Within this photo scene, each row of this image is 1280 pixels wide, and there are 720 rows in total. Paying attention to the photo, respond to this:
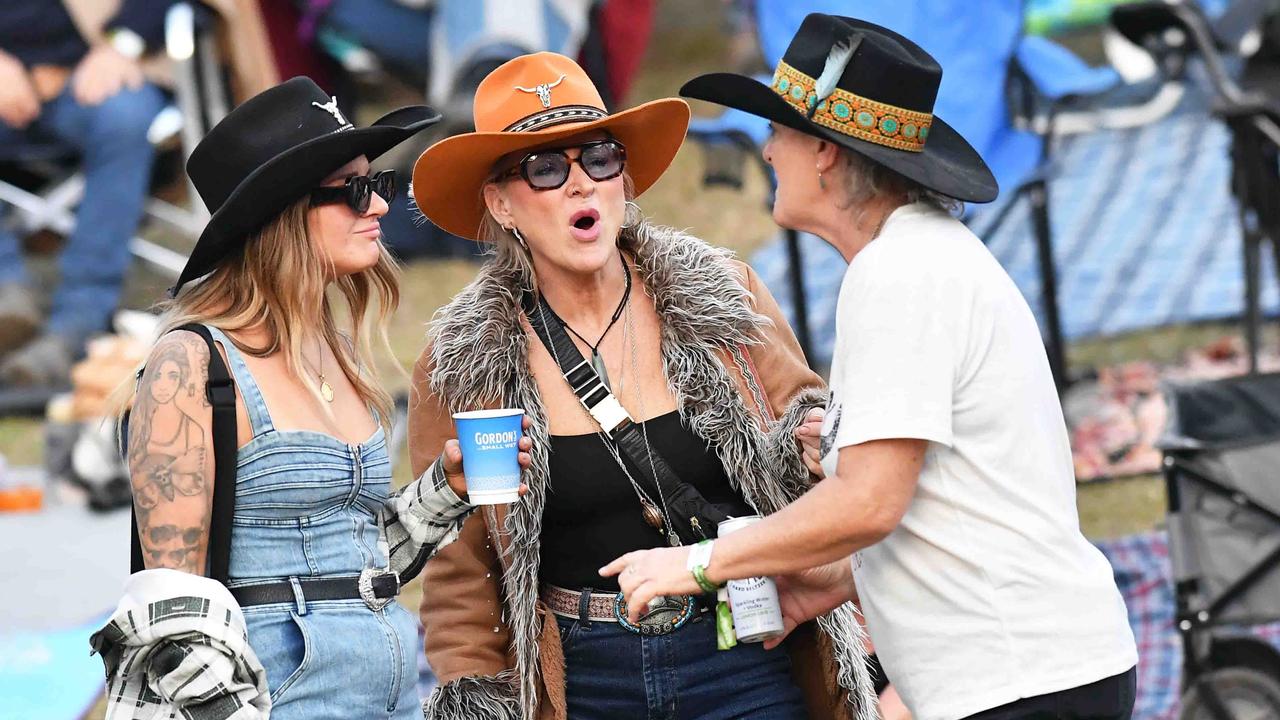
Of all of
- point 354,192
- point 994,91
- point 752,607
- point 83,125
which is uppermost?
point 83,125

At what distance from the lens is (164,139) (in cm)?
929

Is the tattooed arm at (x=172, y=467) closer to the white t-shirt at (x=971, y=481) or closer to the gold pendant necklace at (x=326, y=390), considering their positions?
the gold pendant necklace at (x=326, y=390)

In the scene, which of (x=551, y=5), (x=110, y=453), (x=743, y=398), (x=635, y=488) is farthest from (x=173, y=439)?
(x=551, y=5)

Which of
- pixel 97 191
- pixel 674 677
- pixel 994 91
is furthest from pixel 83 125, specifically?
pixel 674 677

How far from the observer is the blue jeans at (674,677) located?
10.0 ft

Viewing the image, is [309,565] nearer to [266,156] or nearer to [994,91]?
[266,156]

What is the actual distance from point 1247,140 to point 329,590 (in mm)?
5045

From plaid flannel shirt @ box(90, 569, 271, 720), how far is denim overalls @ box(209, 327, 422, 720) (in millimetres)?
136

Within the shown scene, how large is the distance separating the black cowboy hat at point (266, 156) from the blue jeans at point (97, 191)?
19.7 feet

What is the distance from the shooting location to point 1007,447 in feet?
8.18

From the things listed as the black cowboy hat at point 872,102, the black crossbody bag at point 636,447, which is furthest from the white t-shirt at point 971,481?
the black crossbody bag at point 636,447

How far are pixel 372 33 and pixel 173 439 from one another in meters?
7.65

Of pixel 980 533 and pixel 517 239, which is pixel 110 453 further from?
pixel 980 533

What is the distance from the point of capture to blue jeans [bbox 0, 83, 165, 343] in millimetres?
8500
